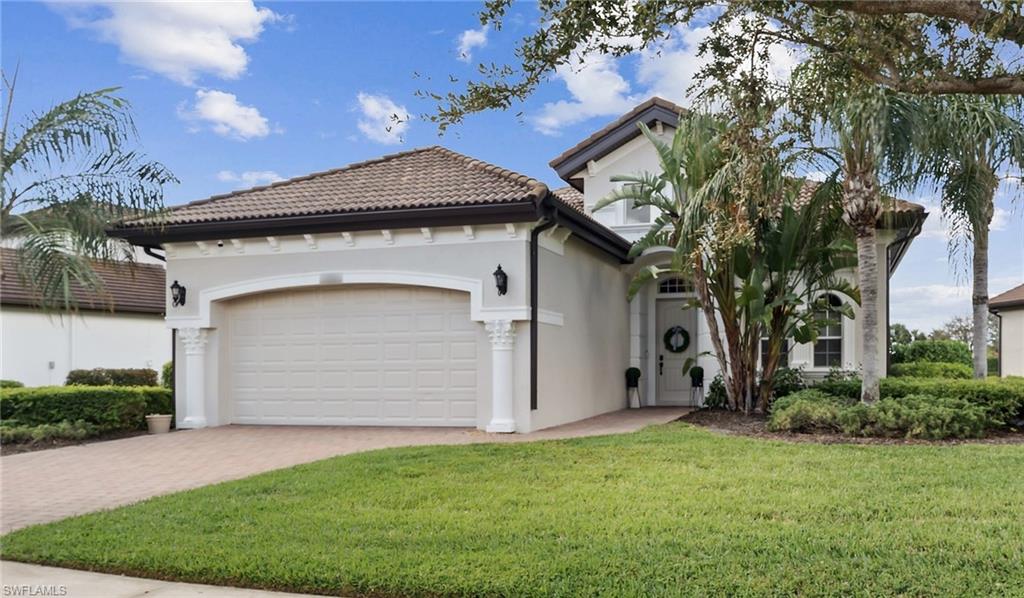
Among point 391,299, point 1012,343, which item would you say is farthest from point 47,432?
point 1012,343

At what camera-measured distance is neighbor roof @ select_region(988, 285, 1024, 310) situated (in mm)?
26344

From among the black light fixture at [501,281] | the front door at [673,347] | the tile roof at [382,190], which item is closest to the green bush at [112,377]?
the tile roof at [382,190]

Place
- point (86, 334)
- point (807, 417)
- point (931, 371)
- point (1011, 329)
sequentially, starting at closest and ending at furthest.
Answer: point (807, 417), point (931, 371), point (86, 334), point (1011, 329)

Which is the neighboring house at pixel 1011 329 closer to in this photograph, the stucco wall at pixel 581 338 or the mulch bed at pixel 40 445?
the stucco wall at pixel 581 338

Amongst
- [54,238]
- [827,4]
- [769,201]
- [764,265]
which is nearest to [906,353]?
[764,265]

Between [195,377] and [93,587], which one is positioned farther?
[195,377]

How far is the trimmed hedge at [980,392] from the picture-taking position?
11594 mm

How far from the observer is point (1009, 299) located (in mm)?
27016

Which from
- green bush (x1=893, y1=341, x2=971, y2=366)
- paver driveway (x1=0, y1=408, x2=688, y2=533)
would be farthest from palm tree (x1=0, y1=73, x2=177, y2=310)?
green bush (x1=893, y1=341, x2=971, y2=366)

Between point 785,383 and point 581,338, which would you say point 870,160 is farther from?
point 581,338

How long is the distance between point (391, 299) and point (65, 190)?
241 inches

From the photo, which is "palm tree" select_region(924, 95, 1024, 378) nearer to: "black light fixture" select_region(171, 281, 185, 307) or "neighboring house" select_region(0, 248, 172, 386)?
"black light fixture" select_region(171, 281, 185, 307)

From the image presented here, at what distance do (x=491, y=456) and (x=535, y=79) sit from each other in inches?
178

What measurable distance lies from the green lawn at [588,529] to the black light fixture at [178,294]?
6.52 metres
